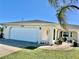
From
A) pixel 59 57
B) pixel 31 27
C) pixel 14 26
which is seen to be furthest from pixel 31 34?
pixel 59 57

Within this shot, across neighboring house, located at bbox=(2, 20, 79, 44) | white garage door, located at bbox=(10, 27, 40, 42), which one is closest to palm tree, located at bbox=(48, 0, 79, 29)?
neighboring house, located at bbox=(2, 20, 79, 44)

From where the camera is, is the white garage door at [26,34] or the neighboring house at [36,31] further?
the white garage door at [26,34]

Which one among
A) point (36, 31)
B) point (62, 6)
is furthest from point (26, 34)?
point (62, 6)

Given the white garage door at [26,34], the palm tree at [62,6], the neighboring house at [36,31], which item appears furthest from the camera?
the white garage door at [26,34]

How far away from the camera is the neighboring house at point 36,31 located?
2781 centimetres

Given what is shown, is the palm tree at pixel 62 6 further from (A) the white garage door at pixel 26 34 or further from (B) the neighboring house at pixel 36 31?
(A) the white garage door at pixel 26 34

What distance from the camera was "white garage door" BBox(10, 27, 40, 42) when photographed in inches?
1121

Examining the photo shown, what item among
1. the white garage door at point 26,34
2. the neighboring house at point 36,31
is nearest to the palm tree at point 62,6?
the neighboring house at point 36,31

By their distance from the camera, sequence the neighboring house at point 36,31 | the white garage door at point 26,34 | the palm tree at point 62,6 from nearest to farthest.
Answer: the palm tree at point 62,6, the neighboring house at point 36,31, the white garage door at point 26,34

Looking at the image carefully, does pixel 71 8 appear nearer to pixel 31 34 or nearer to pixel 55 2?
pixel 55 2

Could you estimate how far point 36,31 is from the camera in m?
28.5

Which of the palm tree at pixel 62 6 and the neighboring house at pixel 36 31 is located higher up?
the palm tree at pixel 62 6

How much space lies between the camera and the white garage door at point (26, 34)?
28.5 meters

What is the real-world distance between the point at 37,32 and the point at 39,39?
1.26m
